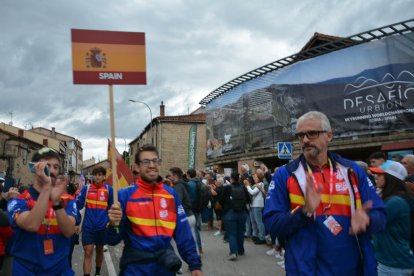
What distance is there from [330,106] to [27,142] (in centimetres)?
4279

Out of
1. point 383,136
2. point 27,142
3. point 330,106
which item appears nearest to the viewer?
point 383,136

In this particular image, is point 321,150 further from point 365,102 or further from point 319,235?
point 365,102

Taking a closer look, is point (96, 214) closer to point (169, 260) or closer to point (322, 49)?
point (169, 260)

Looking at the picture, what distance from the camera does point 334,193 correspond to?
2723 millimetres

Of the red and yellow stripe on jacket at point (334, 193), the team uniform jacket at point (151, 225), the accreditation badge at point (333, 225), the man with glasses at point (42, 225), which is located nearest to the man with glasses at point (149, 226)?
the team uniform jacket at point (151, 225)

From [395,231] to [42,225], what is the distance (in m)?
3.21

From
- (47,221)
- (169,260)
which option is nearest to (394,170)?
(169,260)

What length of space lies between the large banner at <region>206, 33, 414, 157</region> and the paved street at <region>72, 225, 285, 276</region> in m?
12.1

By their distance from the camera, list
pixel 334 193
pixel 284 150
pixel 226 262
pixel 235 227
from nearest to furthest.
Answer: pixel 334 193
pixel 226 262
pixel 235 227
pixel 284 150

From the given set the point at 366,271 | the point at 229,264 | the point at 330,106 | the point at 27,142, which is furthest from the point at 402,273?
the point at 27,142

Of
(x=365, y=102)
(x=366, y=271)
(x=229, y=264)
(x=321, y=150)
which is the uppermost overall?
(x=365, y=102)

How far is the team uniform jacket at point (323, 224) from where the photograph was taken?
257 cm

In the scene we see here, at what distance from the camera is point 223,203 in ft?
31.1

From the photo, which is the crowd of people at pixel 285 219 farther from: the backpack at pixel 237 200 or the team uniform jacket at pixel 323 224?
the backpack at pixel 237 200
